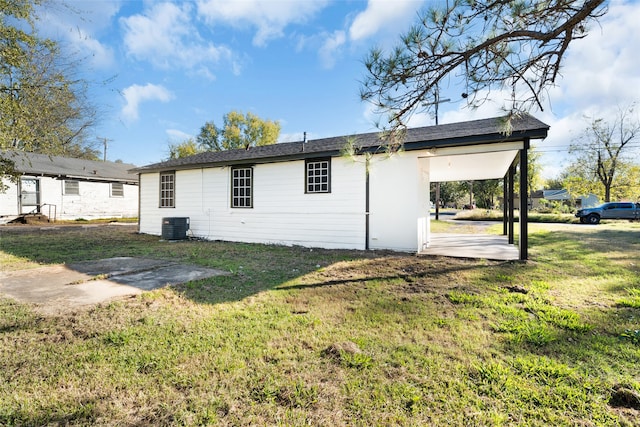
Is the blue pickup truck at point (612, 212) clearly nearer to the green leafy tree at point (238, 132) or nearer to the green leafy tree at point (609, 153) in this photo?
the green leafy tree at point (609, 153)

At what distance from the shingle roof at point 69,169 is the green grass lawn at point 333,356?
54.4 feet

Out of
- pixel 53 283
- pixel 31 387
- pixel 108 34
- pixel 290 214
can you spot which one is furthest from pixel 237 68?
pixel 31 387

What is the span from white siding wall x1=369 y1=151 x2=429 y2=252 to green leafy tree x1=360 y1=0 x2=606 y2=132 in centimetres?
366

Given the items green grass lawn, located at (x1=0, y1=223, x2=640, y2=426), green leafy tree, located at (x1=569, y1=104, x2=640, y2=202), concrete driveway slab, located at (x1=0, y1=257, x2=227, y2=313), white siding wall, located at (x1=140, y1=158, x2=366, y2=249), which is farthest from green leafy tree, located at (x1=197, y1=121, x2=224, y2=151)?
green leafy tree, located at (x1=569, y1=104, x2=640, y2=202)

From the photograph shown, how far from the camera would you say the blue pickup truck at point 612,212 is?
19.5 metres

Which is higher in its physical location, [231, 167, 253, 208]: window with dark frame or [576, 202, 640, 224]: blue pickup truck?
[231, 167, 253, 208]: window with dark frame

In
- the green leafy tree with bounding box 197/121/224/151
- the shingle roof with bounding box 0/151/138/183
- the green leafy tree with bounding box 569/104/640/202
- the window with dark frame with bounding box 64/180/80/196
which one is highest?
the green leafy tree with bounding box 197/121/224/151

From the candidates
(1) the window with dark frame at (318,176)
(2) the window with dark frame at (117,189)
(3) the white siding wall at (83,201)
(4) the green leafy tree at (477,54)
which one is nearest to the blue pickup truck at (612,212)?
(1) the window with dark frame at (318,176)


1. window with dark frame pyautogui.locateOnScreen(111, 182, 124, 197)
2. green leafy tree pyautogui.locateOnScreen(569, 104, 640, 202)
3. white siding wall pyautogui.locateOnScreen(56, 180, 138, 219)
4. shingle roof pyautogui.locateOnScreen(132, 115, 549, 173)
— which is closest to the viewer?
shingle roof pyautogui.locateOnScreen(132, 115, 549, 173)

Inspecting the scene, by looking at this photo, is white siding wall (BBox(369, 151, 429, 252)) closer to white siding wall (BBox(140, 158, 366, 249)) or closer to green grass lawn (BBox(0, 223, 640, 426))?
white siding wall (BBox(140, 158, 366, 249))

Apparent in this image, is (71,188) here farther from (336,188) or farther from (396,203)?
(396,203)

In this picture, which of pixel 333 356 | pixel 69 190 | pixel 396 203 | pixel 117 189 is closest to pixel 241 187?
pixel 396 203

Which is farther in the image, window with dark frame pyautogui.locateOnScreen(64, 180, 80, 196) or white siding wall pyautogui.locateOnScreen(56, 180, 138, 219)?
window with dark frame pyautogui.locateOnScreen(64, 180, 80, 196)

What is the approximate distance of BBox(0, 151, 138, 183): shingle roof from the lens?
15.7 m
